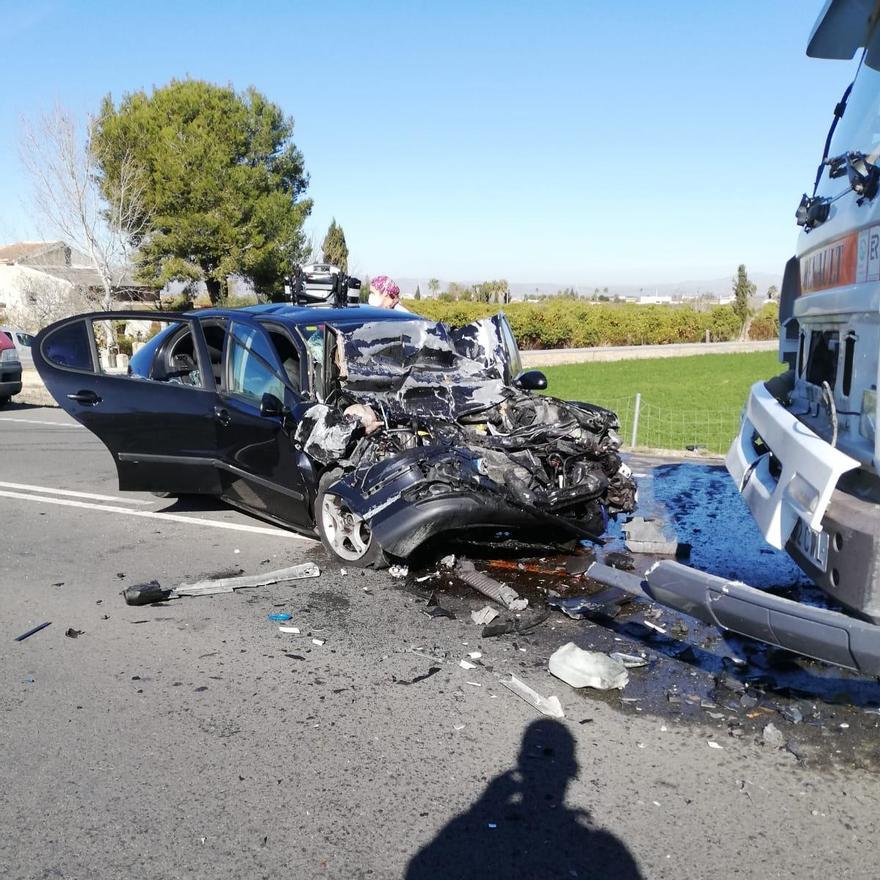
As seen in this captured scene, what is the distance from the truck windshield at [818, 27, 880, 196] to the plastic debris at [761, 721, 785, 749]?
229cm

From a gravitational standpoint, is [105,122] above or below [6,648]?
above

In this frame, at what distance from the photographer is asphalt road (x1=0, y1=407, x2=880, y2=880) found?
265cm

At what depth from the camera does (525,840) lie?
2.73 m

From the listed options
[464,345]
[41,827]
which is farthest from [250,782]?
[464,345]

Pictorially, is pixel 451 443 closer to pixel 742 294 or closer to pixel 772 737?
pixel 772 737

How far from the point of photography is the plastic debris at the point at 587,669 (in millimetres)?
3836

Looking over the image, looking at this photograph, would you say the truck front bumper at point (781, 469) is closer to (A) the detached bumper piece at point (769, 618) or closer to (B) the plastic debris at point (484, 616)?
(A) the detached bumper piece at point (769, 618)

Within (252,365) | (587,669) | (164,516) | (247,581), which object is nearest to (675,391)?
(164,516)

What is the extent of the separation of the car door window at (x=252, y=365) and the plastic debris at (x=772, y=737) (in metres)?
3.83

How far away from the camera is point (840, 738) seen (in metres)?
3.36

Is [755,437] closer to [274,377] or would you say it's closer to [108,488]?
[274,377]

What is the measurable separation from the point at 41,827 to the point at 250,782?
0.69m

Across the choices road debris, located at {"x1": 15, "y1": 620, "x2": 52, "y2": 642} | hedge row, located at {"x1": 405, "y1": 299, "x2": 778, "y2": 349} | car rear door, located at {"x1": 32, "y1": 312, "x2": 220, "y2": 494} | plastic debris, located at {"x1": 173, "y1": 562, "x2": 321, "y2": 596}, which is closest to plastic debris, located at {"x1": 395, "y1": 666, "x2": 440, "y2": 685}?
plastic debris, located at {"x1": 173, "y1": 562, "x2": 321, "y2": 596}

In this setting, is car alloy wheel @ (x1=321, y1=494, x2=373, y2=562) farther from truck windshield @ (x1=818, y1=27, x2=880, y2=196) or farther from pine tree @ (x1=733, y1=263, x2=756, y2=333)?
pine tree @ (x1=733, y1=263, x2=756, y2=333)
